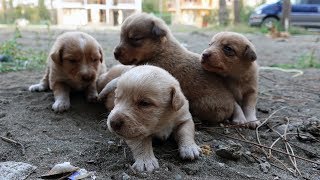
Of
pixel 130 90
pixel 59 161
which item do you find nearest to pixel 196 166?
pixel 130 90

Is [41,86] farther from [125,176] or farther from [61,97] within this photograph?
[125,176]

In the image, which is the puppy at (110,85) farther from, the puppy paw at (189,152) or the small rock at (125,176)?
the small rock at (125,176)

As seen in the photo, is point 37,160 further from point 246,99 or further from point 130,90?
point 246,99

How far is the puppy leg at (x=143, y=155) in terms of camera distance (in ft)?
10.5

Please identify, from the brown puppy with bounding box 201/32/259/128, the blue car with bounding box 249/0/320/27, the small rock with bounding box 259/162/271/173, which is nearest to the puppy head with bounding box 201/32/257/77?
the brown puppy with bounding box 201/32/259/128

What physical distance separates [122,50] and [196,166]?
188 cm

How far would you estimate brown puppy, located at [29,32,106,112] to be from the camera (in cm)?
491

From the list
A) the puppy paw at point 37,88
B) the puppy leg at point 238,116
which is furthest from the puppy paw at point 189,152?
the puppy paw at point 37,88

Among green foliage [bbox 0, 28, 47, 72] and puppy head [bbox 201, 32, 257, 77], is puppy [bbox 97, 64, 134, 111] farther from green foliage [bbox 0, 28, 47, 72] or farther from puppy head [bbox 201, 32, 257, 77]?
green foliage [bbox 0, 28, 47, 72]

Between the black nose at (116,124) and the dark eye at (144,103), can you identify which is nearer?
the black nose at (116,124)

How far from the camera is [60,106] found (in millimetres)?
4777

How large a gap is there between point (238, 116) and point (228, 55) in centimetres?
71

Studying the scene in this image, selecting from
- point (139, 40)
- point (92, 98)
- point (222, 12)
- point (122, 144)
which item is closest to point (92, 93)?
point (92, 98)

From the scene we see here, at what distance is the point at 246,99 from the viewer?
4.91m
